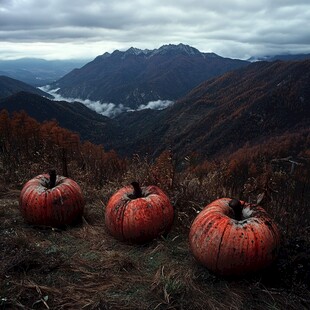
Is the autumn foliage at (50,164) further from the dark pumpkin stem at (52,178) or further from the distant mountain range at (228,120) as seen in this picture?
the distant mountain range at (228,120)

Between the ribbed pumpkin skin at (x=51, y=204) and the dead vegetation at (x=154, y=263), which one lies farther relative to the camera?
the ribbed pumpkin skin at (x=51, y=204)

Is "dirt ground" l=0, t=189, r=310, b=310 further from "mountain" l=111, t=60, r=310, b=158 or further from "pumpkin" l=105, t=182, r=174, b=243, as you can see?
"mountain" l=111, t=60, r=310, b=158

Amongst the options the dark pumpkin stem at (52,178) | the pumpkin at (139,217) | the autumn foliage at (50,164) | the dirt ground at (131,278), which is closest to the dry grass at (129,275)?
the dirt ground at (131,278)

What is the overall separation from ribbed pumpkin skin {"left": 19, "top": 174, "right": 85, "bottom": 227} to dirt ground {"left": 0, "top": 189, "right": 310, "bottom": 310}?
0.37 metres

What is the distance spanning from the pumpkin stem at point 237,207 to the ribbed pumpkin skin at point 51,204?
259cm

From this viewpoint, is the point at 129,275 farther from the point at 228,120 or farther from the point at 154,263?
the point at 228,120

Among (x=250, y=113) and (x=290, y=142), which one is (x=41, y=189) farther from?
(x=250, y=113)

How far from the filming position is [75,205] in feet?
18.4

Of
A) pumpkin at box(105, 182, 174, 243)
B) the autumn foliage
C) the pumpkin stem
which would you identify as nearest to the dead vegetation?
pumpkin at box(105, 182, 174, 243)

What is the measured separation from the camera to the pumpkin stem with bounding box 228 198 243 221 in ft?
13.7

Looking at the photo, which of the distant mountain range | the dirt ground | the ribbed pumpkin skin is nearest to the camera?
the dirt ground

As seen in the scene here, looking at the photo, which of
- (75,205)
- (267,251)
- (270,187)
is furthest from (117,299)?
(270,187)

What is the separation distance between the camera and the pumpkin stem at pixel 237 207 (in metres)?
4.16

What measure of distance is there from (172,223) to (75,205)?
1.58m
